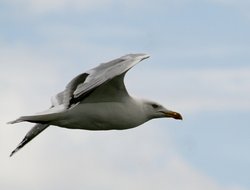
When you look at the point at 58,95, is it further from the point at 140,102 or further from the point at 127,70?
the point at 127,70

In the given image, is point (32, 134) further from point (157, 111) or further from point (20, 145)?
point (157, 111)

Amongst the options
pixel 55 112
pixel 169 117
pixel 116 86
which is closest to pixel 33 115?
pixel 55 112

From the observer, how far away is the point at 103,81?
68.6ft

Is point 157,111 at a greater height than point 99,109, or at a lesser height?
lesser

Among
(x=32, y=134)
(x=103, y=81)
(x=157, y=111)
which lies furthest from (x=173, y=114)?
(x=103, y=81)

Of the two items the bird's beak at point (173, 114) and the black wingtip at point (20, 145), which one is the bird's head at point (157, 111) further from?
the black wingtip at point (20, 145)

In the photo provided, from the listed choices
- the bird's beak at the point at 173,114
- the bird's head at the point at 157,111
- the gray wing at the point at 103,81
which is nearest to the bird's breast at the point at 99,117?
the gray wing at the point at 103,81

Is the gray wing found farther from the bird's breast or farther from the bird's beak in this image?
the bird's beak

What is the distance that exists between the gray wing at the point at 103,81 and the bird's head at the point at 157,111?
118 cm

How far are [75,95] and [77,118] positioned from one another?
1.96 m

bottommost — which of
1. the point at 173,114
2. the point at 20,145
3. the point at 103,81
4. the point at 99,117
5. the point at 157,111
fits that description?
the point at 20,145

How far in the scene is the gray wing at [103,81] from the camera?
21.1 meters

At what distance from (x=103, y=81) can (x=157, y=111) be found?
4.23m

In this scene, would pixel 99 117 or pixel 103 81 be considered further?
pixel 99 117
